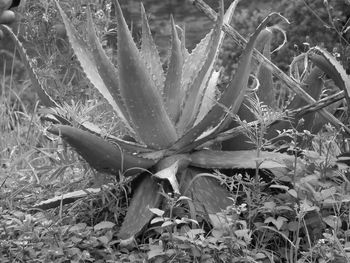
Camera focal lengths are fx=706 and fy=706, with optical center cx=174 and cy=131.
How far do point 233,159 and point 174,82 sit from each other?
0.40 m

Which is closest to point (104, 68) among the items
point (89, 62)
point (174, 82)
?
point (89, 62)

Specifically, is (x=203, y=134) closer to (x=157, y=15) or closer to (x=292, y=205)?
(x=292, y=205)

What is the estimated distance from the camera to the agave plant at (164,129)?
2561mm

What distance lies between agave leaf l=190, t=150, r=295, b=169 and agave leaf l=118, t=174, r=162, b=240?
0.19 m

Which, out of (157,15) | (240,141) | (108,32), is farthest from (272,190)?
(157,15)

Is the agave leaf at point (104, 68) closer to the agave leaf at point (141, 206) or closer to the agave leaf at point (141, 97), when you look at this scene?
the agave leaf at point (141, 97)

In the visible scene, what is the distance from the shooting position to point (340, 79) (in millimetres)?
2641

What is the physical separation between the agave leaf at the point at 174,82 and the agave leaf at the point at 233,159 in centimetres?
22

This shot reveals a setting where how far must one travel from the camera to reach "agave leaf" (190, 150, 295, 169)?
2635 millimetres

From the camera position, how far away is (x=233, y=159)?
2699 mm

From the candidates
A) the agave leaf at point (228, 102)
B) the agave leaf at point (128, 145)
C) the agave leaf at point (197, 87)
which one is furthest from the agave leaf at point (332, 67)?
the agave leaf at point (128, 145)

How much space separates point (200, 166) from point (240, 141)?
0.90ft

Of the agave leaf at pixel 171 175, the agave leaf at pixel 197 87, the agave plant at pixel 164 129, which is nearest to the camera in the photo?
the agave leaf at pixel 171 175

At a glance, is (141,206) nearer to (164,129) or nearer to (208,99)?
(164,129)
